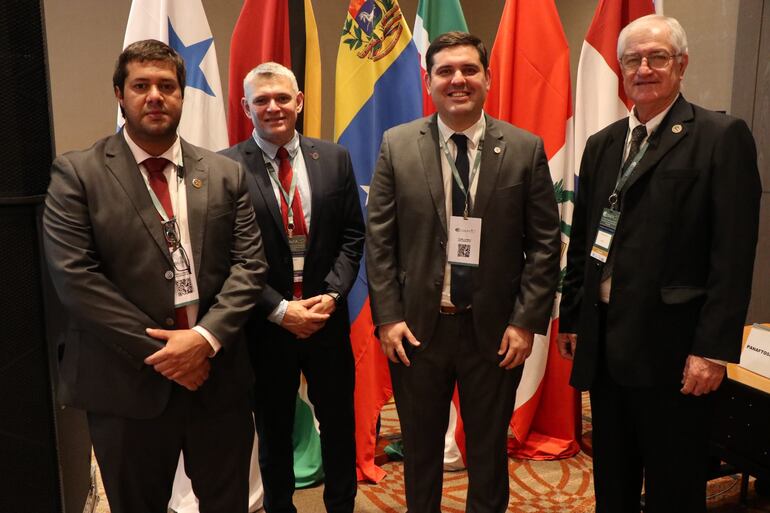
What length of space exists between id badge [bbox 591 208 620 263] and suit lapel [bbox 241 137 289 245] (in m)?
1.05

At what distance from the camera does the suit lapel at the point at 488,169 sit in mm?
1968

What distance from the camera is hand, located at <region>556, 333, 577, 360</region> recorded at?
209cm

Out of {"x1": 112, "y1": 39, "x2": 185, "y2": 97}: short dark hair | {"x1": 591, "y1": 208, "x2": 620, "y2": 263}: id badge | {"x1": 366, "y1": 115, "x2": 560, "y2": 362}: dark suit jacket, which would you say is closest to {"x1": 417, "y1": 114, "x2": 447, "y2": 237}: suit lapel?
{"x1": 366, "y1": 115, "x2": 560, "y2": 362}: dark suit jacket

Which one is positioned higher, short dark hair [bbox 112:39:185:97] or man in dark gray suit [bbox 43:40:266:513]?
short dark hair [bbox 112:39:185:97]

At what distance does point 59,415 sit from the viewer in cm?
202

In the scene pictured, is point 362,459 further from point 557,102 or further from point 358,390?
point 557,102

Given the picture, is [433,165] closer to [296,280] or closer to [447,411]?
[296,280]

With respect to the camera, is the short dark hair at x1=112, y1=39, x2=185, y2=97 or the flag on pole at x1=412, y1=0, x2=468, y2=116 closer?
the short dark hair at x1=112, y1=39, x2=185, y2=97

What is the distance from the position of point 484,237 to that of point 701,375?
734mm

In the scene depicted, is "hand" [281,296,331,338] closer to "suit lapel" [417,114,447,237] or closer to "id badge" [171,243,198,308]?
"id badge" [171,243,198,308]

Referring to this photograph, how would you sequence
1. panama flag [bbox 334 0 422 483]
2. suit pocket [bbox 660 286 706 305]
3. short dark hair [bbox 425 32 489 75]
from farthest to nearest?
panama flag [bbox 334 0 422 483]
short dark hair [bbox 425 32 489 75]
suit pocket [bbox 660 286 706 305]

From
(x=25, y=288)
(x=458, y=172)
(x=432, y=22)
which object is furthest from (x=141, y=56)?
(x=432, y=22)

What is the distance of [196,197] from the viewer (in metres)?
1.78

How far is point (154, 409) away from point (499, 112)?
223 cm
